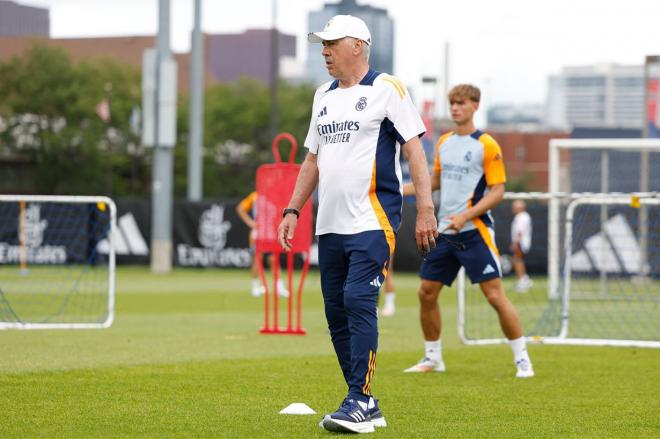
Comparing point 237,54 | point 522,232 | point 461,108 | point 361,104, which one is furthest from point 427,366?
point 237,54

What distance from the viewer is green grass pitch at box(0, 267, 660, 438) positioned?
22.6 ft

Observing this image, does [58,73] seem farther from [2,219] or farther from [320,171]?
[320,171]

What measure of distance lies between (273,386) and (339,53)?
2814 mm

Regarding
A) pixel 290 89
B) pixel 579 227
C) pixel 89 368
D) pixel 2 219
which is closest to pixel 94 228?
pixel 2 219

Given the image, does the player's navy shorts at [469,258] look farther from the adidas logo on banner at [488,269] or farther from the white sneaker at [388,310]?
the white sneaker at [388,310]

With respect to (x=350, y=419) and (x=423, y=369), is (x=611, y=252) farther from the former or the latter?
(x=350, y=419)

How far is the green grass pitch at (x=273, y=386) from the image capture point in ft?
22.6

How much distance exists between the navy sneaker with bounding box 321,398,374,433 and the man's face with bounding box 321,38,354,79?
1.80 m

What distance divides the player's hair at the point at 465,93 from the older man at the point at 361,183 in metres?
2.82

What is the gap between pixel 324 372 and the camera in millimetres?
9617

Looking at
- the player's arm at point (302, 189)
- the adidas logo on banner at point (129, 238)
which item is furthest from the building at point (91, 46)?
the player's arm at point (302, 189)

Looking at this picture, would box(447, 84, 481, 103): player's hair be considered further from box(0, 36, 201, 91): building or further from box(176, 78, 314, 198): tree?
box(176, 78, 314, 198): tree

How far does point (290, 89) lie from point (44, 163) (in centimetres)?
1925

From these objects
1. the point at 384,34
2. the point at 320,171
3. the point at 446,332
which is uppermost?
the point at 384,34
